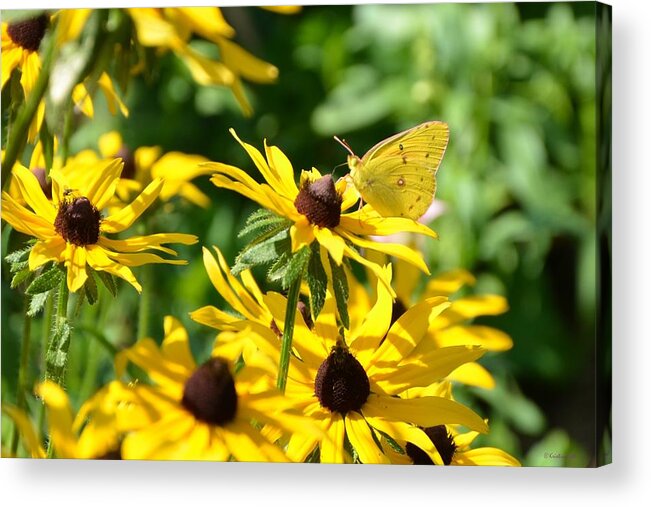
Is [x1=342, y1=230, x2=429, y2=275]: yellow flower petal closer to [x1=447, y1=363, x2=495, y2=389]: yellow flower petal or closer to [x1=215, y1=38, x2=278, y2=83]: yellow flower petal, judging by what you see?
[x1=447, y1=363, x2=495, y2=389]: yellow flower petal

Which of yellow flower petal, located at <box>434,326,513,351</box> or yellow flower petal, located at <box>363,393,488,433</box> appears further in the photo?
yellow flower petal, located at <box>434,326,513,351</box>

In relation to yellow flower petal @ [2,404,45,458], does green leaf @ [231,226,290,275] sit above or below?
above

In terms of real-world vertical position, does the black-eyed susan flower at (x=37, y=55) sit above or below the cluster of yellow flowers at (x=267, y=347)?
above

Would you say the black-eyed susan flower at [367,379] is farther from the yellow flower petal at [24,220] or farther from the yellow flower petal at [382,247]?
the yellow flower petal at [24,220]

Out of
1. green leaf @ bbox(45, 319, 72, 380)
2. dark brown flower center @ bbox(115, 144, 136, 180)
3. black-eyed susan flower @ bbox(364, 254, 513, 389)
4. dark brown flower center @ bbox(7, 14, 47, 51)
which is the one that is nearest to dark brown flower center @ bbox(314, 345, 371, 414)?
black-eyed susan flower @ bbox(364, 254, 513, 389)

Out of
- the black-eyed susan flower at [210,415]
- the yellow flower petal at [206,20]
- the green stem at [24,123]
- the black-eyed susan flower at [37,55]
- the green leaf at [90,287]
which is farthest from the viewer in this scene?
the yellow flower petal at [206,20]

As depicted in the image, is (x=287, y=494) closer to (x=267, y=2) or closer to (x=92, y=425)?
(x=92, y=425)

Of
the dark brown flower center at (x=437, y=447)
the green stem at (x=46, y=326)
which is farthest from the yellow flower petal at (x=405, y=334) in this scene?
the green stem at (x=46, y=326)
